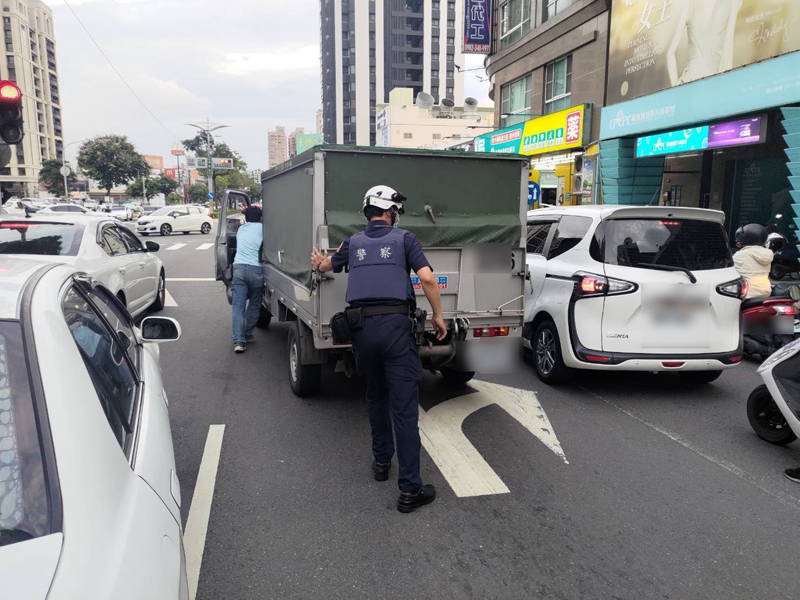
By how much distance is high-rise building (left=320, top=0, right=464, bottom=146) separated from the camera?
94000 millimetres

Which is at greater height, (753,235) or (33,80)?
(33,80)

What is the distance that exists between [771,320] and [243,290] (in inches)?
244

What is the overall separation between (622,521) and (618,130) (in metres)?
14.6

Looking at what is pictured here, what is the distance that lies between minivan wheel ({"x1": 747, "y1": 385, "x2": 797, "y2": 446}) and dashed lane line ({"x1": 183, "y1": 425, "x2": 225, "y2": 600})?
404 centimetres

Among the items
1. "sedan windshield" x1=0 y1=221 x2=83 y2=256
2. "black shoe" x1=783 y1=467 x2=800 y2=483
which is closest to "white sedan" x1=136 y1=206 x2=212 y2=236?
"sedan windshield" x1=0 y1=221 x2=83 y2=256

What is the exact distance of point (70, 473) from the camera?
1532 millimetres

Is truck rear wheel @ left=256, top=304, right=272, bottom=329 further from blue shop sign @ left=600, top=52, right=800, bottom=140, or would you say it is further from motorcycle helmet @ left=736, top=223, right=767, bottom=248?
blue shop sign @ left=600, top=52, right=800, bottom=140

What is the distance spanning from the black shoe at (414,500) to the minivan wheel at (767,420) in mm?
2747

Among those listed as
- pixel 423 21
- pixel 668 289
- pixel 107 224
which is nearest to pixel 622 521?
pixel 668 289

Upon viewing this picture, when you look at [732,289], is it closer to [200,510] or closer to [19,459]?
[200,510]

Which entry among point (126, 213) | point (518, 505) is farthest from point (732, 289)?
point (126, 213)

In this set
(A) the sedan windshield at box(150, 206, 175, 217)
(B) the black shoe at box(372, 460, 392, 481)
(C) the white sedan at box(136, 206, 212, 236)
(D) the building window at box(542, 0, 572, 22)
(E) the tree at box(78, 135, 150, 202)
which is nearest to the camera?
(B) the black shoe at box(372, 460, 392, 481)

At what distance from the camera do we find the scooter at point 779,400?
4211 mm

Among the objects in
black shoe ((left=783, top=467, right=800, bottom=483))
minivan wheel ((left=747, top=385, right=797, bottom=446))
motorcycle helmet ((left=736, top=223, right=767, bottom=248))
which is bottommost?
black shoe ((left=783, top=467, right=800, bottom=483))
